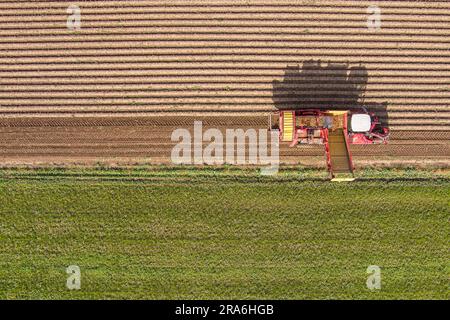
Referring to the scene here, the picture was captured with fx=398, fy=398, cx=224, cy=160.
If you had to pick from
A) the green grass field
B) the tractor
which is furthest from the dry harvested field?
the green grass field

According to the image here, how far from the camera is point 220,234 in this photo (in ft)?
63.5

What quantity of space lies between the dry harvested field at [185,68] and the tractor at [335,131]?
1298 mm

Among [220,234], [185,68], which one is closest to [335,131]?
[220,234]

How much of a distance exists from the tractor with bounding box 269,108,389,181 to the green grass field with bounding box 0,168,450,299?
1.54 meters

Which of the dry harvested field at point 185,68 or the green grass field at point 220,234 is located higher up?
the dry harvested field at point 185,68

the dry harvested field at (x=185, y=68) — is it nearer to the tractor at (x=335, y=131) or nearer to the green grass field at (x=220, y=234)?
the tractor at (x=335, y=131)

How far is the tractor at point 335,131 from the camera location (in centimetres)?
1797

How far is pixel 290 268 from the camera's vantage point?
63.4 feet

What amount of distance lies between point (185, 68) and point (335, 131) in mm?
7698

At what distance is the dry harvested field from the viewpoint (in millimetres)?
19094

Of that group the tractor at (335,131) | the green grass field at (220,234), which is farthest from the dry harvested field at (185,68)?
the green grass field at (220,234)

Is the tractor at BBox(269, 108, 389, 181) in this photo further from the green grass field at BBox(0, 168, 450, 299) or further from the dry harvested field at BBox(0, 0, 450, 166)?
the green grass field at BBox(0, 168, 450, 299)

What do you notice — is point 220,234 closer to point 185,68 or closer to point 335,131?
point 335,131

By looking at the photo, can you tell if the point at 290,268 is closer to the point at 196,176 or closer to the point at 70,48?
the point at 196,176
